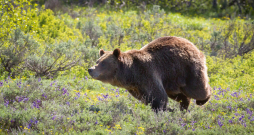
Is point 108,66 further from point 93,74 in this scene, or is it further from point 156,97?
point 156,97

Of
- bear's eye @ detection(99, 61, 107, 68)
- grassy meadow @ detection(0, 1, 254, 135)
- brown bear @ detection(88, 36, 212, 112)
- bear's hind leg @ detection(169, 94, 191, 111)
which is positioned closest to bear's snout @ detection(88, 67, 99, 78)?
brown bear @ detection(88, 36, 212, 112)

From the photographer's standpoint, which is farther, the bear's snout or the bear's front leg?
the bear's front leg

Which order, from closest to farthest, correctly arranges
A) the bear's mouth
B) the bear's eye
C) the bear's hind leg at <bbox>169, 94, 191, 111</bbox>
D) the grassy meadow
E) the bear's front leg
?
the grassy meadow
the bear's mouth
the bear's front leg
the bear's eye
the bear's hind leg at <bbox>169, 94, 191, 111</bbox>

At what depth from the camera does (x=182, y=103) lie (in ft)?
21.5

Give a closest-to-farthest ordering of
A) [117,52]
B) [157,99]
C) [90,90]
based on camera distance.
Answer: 1. [157,99]
2. [117,52]
3. [90,90]

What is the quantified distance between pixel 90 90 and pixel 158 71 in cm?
241

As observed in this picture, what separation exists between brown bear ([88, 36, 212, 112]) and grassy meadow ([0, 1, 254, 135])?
37cm

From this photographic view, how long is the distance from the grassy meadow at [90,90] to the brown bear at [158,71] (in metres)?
0.37

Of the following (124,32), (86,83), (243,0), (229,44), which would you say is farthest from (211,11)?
(86,83)

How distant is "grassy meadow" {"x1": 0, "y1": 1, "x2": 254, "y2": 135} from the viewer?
474cm

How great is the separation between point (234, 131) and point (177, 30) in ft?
27.0

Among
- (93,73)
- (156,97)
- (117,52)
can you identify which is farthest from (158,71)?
(93,73)

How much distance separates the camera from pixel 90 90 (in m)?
7.49

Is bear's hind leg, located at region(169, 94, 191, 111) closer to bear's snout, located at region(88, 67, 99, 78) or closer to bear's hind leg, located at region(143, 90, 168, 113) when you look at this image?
bear's hind leg, located at region(143, 90, 168, 113)
